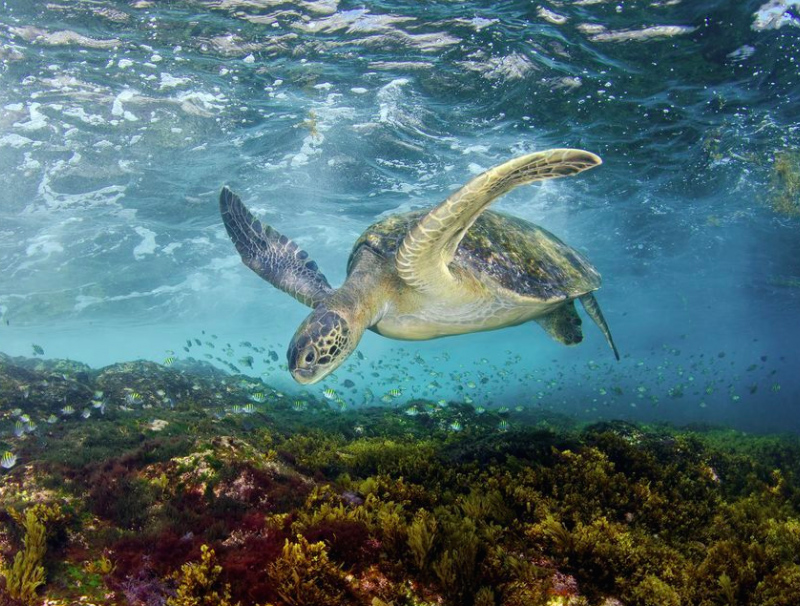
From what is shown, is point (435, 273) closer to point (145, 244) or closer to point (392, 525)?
point (392, 525)

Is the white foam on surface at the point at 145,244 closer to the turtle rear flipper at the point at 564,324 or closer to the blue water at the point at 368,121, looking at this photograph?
the blue water at the point at 368,121

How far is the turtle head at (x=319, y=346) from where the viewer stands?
4.24m

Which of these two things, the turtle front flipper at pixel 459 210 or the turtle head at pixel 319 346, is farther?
the turtle head at pixel 319 346

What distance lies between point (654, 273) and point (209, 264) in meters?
32.6

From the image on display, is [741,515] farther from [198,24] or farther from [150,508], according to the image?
[198,24]

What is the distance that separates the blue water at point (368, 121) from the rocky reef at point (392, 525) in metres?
8.15

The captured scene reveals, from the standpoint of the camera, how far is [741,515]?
270 centimetres

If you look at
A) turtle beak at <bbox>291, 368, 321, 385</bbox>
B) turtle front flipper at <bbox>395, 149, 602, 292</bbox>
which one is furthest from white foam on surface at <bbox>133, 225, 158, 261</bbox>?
turtle front flipper at <bbox>395, 149, 602, 292</bbox>

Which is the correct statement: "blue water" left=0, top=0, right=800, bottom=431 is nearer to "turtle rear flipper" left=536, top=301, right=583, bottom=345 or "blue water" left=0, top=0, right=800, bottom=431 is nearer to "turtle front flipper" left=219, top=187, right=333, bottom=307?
"turtle front flipper" left=219, top=187, right=333, bottom=307

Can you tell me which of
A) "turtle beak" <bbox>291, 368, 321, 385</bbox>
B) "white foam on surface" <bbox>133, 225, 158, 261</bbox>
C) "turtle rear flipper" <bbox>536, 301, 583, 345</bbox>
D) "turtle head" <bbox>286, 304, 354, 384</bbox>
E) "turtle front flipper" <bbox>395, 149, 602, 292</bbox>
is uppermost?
"turtle front flipper" <bbox>395, 149, 602, 292</bbox>

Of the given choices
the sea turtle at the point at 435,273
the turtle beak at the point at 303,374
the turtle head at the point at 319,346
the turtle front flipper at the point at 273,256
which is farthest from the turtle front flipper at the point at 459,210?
the turtle front flipper at the point at 273,256

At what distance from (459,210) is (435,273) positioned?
107cm

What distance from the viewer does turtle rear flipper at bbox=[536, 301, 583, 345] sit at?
757 cm

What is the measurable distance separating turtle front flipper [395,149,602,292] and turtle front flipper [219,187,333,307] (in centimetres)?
184
